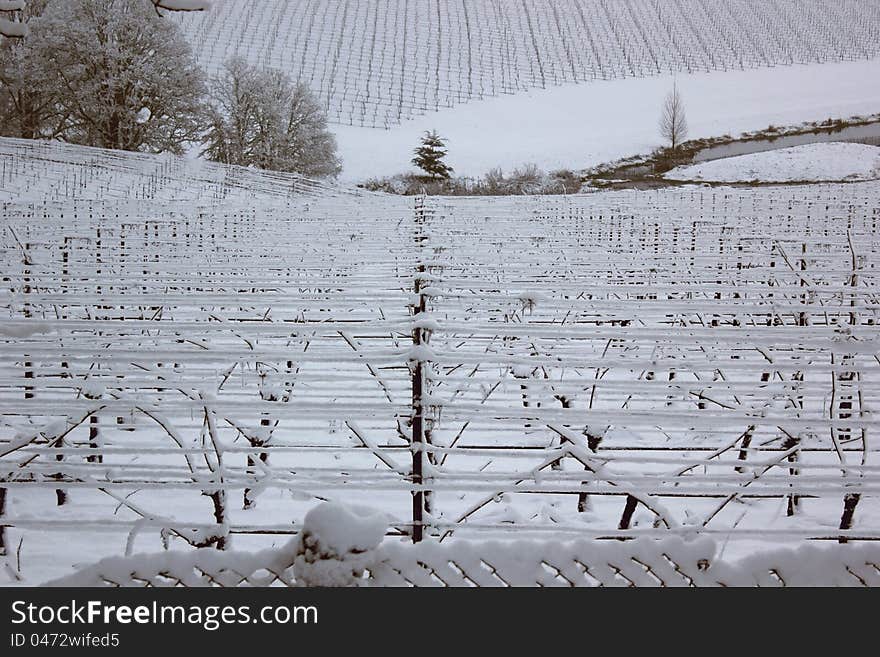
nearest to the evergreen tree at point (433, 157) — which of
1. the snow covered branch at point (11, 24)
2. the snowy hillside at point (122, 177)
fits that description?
the snowy hillside at point (122, 177)

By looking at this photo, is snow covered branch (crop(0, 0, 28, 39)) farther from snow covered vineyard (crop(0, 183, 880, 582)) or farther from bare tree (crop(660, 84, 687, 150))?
bare tree (crop(660, 84, 687, 150))

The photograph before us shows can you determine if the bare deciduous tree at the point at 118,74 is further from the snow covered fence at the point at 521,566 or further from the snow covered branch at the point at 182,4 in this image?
the snow covered fence at the point at 521,566

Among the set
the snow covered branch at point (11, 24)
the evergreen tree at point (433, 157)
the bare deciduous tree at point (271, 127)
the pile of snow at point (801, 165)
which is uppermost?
the bare deciduous tree at point (271, 127)

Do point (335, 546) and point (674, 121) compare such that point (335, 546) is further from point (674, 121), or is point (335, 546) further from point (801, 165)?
point (674, 121)

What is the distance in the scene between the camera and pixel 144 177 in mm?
16609

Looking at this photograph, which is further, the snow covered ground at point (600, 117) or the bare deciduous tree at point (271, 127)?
the bare deciduous tree at point (271, 127)

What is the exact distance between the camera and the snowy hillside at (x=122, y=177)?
Answer: 48.2ft

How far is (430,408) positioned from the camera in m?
2.20

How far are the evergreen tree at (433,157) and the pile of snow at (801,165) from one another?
6129mm

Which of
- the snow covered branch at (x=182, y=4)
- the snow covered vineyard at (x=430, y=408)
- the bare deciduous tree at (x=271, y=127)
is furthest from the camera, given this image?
the bare deciduous tree at (x=271, y=127)

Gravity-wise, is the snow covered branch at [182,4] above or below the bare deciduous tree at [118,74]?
below

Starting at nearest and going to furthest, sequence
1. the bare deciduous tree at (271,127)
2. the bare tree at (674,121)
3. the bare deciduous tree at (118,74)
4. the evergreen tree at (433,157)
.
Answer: the bare tree at (674,121) → the evergreen tree at (433,157) → the bare deciduous tree at (118,74) → the bare deciduous tree at (271,127)

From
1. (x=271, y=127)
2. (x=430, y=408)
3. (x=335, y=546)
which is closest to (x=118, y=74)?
(x=271, y=127)

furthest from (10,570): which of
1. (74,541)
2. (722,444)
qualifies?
(722,444)
